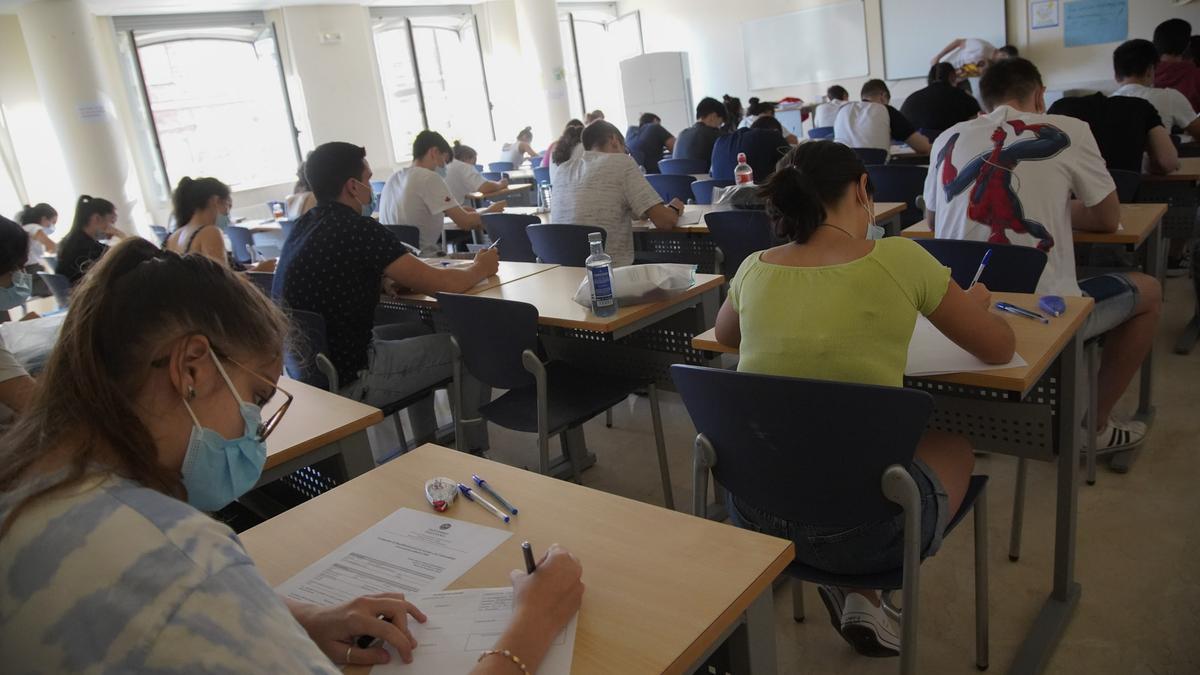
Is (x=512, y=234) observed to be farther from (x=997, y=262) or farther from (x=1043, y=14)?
(x=1043, y=14)

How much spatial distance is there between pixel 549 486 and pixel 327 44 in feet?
31.5

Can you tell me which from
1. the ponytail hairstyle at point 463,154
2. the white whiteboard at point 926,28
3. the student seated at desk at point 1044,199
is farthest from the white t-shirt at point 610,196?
the white whiteboard at point 926,28

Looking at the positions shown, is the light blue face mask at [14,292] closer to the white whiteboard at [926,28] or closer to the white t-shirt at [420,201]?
the white t-shirt at [420,201]

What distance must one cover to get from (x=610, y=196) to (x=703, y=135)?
2.46 m

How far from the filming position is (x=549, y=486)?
1375 mm

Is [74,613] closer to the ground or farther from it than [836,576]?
farther from it

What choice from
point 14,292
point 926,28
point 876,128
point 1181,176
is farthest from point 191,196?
point 926,28

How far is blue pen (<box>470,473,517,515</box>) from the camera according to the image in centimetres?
131

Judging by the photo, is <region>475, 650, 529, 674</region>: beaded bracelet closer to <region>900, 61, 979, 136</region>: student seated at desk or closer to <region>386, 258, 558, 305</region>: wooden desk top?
<region>386, 258, 558, 305</region>: wooden desk top

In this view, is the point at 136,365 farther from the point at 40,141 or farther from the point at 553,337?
the point at 40,141

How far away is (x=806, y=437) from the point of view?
1374mm

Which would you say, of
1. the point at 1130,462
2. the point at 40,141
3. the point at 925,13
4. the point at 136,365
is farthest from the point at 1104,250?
the point at 40,141

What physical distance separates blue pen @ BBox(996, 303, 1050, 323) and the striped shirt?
5.50 ft

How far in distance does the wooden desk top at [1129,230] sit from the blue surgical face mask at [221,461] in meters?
2.29
